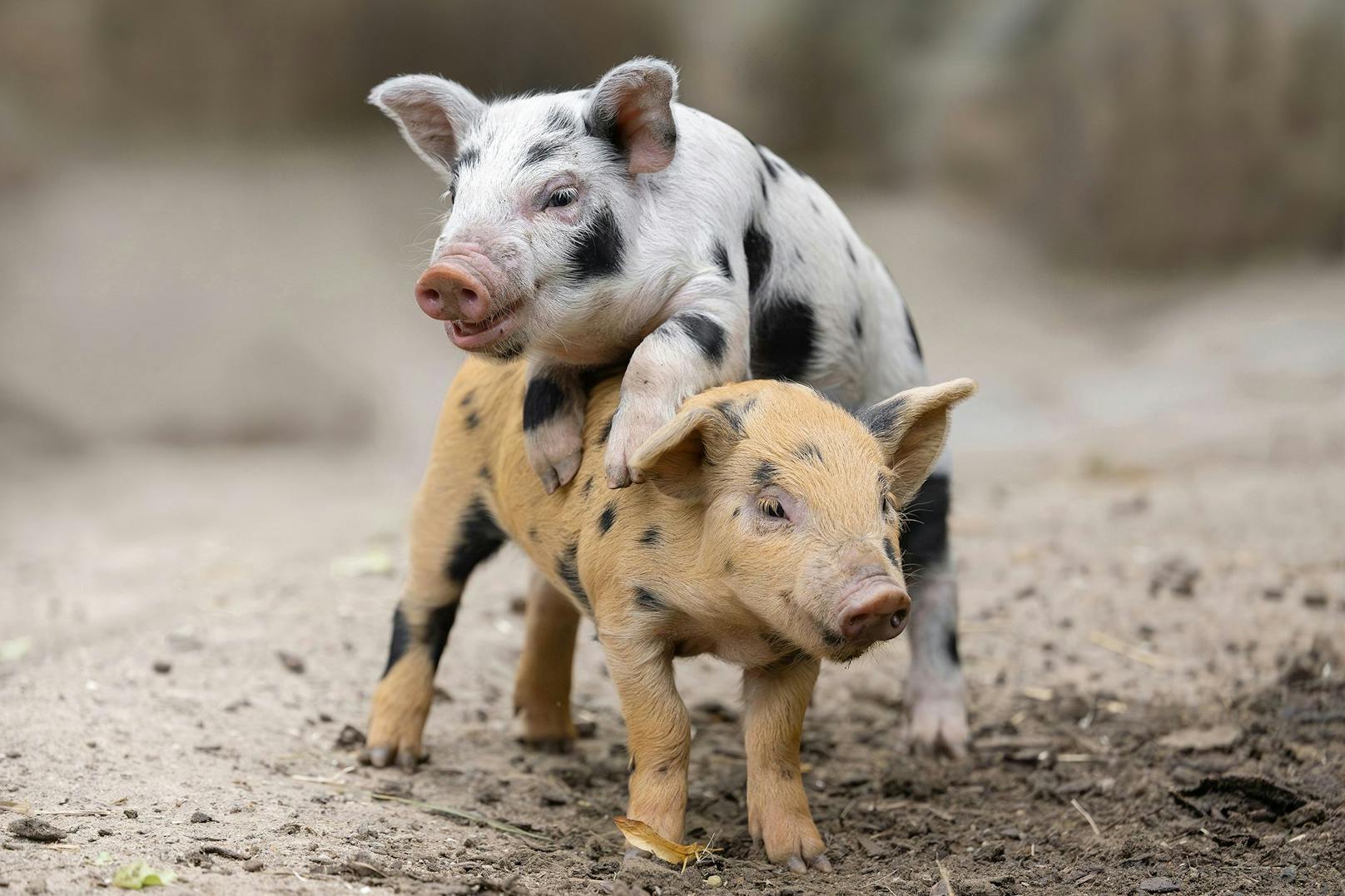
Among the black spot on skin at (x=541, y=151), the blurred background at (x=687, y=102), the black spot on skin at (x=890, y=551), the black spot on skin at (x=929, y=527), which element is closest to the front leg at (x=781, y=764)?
the black spot on skin at (x=890, y=551)

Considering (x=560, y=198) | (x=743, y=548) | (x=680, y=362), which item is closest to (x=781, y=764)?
(x=743, y=548)

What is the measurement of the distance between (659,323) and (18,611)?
4.36m

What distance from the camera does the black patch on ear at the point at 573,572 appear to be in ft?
13.8

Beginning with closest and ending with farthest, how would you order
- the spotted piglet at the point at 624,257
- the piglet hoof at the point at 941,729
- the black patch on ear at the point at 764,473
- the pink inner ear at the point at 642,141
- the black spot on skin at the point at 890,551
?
the black spot on skin at the point at 890,551, the black patch on ear at the point at 764,473, the spotted piglet at the point at 624,257, the pink inner ear at the point at 642,141, the piglet hoof at the point at 941,729

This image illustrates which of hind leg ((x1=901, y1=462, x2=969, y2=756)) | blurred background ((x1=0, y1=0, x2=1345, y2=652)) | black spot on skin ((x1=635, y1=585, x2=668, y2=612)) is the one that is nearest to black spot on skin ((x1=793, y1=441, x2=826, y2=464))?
black spot on skin ((x1=635, y1=585, x2=668, y2=612))

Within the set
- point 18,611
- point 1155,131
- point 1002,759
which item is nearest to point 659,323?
point 1002,759

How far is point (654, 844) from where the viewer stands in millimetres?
3826

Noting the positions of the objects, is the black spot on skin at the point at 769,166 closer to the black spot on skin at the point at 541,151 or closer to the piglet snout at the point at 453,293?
the black spot on skin at the point at 541,151

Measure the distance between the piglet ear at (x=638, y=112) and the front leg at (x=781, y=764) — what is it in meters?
1.45

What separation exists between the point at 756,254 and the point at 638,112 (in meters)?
0.58

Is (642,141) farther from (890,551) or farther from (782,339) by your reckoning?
(890,551)

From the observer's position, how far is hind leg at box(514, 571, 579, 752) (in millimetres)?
5191

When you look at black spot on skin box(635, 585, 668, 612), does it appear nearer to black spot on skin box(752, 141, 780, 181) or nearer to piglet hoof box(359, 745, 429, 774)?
piglet hoof box(359, 745, 429, 774)

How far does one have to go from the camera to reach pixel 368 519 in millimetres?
9172
